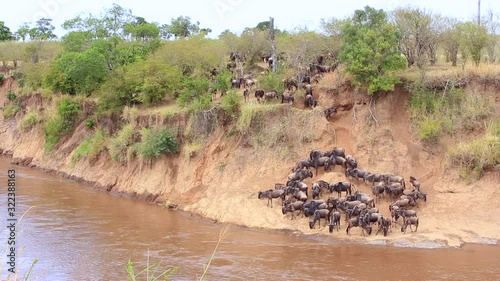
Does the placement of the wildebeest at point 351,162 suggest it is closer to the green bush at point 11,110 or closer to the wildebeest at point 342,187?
the wildebeest at point 342,187

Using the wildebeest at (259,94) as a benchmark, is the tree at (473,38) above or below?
above

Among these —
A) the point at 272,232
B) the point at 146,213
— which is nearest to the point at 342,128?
the point at 272,232

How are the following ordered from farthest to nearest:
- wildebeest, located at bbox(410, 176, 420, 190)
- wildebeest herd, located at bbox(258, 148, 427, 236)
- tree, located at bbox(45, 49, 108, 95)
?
tree, located at bbox(45, 49, 108, 95) < wildebeest, located at bbox(410, 176, 420, 190) < wildebeest herd, located at bbox(258, 148, 427, 236)

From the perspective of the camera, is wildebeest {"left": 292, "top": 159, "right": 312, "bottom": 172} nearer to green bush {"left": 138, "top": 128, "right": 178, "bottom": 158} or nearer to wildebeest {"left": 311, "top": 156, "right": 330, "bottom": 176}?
wildebeest {"left": 311, "top": 156, "right": 330, "bottom": 176}

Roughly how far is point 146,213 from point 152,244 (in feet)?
14.7

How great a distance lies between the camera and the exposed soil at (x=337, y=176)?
18.2 meters

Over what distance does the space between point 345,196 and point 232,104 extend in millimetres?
6795

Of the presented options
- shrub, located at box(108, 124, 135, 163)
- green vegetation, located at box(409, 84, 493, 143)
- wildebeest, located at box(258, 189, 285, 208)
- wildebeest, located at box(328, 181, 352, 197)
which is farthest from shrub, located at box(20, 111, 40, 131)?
green vegetation, located at box(409, 84, 493, 143)

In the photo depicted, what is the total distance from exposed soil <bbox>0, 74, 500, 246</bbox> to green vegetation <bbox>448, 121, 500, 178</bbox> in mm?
358

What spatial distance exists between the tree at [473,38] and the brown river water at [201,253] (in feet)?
35.0

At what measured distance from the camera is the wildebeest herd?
17688 millimetres

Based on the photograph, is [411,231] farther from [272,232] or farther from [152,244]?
[152,244]

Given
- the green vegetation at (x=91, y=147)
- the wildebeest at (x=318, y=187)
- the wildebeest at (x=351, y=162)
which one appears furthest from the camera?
the green vegetation at (x=91, y=147)

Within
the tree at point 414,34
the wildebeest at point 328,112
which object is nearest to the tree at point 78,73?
the wildebeest at point 328,112
